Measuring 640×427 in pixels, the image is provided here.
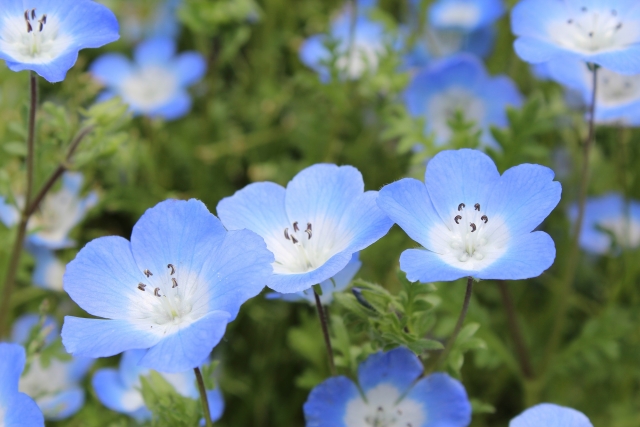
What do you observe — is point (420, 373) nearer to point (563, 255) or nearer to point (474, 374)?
point (474, 374)

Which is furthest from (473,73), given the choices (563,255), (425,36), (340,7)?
(340,7)

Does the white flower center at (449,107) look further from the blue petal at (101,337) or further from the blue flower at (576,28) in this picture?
the blue petal at (101,337)

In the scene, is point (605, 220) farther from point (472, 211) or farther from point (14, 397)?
point (14, 397)

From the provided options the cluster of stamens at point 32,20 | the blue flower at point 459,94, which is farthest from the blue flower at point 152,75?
the cluster of stamens at point 32,20

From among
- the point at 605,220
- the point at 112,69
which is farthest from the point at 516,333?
the point at 112,69

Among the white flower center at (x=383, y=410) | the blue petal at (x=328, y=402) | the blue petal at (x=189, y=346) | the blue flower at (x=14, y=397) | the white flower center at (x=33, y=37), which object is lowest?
the white flower center at (x=383, y=410)

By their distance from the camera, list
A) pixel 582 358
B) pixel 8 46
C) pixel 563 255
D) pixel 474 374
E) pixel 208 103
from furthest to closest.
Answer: pixel 208 103 < pixel 563 255 < pixel 474 374 < pixel 582 358 < pixel 8 46

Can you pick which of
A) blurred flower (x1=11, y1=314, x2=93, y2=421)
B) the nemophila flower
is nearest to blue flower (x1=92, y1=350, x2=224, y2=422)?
blurred flower (x1=11, y1=314, x2=93, y2=421)
